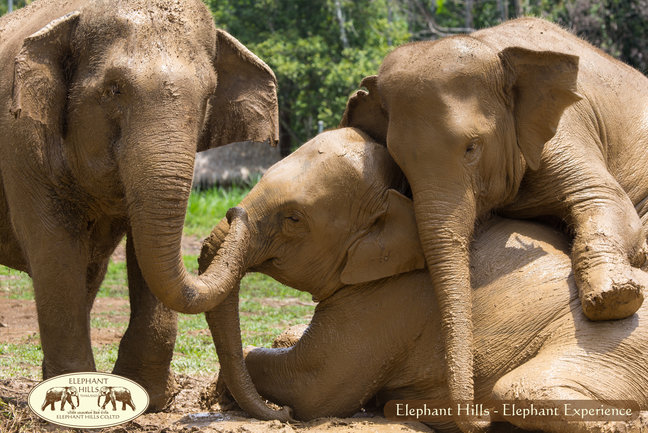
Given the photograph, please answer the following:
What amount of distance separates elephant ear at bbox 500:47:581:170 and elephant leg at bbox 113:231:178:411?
240 cm

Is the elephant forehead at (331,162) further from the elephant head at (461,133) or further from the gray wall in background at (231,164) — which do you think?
the gray wall in background at (231,164)

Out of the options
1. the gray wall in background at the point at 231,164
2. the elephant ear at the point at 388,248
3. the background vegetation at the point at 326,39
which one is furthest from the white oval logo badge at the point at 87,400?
the gray wall in background at the point at 231,164

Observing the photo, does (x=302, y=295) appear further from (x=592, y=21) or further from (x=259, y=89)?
(x=592, y=21)

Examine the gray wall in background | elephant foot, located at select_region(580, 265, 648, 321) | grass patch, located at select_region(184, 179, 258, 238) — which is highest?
the gray wall in background

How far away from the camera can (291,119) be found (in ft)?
69.8

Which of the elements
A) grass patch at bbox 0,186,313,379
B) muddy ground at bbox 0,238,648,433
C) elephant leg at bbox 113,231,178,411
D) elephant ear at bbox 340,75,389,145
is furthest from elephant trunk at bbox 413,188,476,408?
grass patch at bbox 0,186,313,379

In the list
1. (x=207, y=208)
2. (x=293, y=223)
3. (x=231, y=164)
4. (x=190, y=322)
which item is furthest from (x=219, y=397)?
(x=231, y=164)

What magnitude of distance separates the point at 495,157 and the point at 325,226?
956 millimetres

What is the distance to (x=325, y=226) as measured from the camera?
18.0ft

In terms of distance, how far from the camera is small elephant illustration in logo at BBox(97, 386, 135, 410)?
4.92m

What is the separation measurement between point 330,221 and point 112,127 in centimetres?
123

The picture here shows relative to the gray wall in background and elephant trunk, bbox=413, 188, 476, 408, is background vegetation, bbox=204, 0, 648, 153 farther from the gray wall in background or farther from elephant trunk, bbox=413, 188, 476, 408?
elephant trunk, bbox=413, 188, 476, 408

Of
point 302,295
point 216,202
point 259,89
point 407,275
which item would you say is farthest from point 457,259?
point 216,202

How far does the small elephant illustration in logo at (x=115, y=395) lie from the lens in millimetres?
4918
